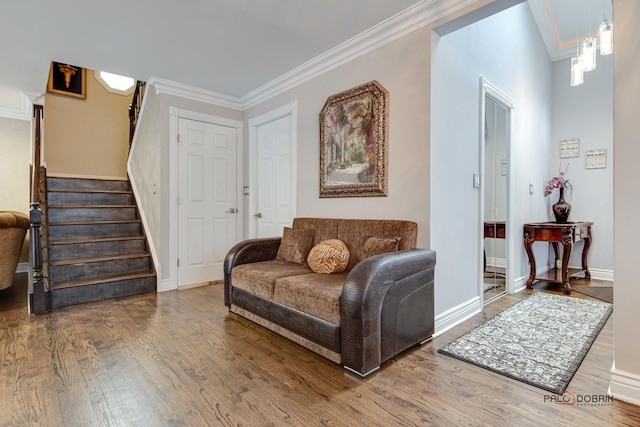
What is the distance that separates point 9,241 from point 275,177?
2.82 meters

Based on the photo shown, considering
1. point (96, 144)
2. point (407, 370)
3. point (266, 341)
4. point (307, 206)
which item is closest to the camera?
point (407, 370)

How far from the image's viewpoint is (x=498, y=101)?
11.0 feet

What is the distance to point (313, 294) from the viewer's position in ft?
6.76

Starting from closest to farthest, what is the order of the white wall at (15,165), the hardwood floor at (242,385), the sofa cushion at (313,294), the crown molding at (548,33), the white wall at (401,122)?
1. the hardwood floor at (242,385)
2. the sofa cushion at (313,294)
3. the white wall at (401,122)
4. the crown molding at (548,33)
5. the white wall at (15,165)

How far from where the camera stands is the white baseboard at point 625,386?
156 centimetres

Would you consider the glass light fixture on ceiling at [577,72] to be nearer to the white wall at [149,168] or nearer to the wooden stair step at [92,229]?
the white wall at [149,168]

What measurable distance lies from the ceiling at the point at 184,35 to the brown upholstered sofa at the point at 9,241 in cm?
165

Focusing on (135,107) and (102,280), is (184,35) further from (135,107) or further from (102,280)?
(135,107)

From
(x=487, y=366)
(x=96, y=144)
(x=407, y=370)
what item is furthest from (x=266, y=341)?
(x=96, y=144)

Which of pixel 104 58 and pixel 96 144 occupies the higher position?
pixel 104 58

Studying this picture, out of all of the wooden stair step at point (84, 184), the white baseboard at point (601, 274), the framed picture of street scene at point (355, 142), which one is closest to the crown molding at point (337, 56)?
the framed picture of street scene at point (355, 142)

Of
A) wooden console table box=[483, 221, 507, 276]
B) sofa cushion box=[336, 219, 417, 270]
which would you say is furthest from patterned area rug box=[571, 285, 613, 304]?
sofa cushion box=[336, 219, 417, 270]

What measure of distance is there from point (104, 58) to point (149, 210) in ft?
5.87

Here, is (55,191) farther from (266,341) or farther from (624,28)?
→ (624,28)
